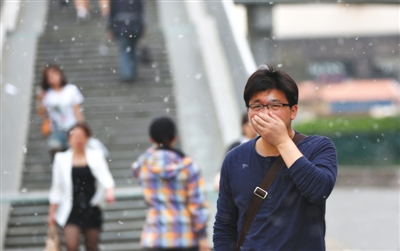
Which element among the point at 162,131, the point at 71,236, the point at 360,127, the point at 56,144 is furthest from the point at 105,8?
the point at 360,127

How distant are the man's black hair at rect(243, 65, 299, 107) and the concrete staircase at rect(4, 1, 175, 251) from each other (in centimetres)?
589

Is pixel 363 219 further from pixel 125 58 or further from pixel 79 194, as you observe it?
pixel 79 194

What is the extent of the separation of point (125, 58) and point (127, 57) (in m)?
0.04

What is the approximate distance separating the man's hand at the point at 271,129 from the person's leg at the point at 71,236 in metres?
3.87

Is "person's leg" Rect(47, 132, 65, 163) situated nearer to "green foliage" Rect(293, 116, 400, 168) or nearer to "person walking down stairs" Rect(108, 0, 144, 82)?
"person walking down stairs" Rect(108, 0, 144, 82)

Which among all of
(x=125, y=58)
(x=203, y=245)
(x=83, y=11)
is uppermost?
(x=83, y=11)

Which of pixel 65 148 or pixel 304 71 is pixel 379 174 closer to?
pixel 65 148

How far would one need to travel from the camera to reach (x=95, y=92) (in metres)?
12.1

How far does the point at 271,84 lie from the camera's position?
11.0 ft

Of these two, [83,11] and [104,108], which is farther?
[83,11]

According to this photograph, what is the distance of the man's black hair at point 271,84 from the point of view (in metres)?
3.35

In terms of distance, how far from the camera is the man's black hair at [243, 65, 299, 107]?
3.35 meters

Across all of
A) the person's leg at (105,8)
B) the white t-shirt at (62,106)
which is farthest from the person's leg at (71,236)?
the person's leg at (105,8)

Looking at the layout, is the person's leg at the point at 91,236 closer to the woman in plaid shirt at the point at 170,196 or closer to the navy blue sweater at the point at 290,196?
Answer: the woman in plaid shirt at the point at 170,196
